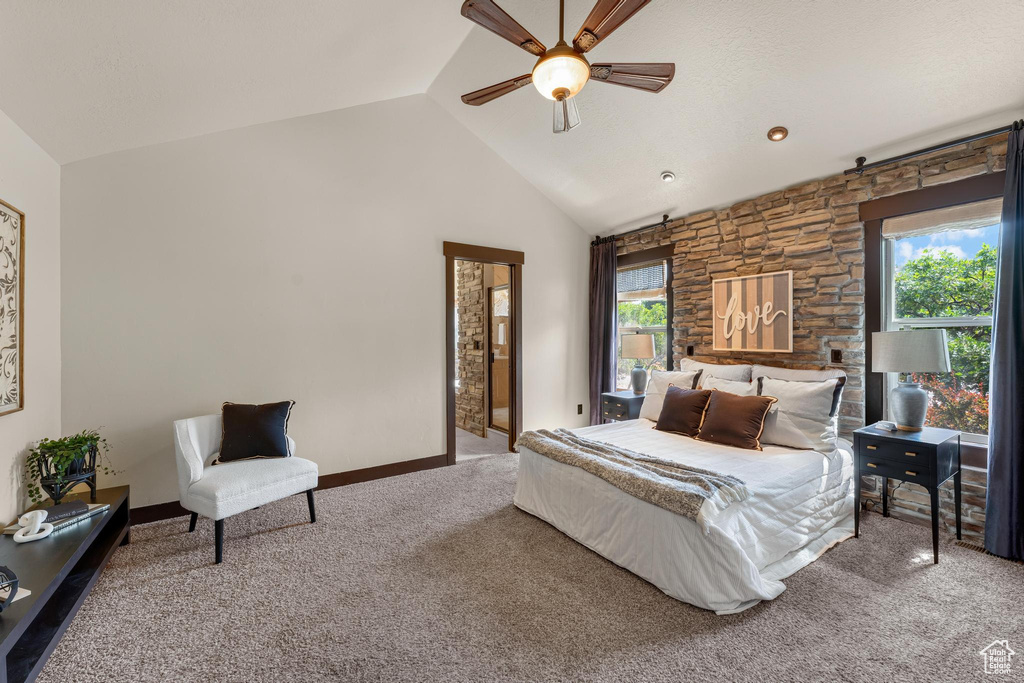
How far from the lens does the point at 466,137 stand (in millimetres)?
4480

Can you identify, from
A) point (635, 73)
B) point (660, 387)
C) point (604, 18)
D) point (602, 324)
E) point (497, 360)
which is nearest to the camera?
point (604, 18)

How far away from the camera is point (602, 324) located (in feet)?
17.1

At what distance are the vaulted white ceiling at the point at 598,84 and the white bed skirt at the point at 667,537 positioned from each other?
2394mm

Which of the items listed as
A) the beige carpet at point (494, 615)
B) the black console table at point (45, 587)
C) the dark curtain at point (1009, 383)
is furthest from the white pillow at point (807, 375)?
the black console table at point (45, 587)

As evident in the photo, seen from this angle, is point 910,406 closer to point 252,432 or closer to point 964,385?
point 964,385

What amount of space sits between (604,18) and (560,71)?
0.81 feet

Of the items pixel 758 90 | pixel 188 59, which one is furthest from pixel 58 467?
pixel 758 90

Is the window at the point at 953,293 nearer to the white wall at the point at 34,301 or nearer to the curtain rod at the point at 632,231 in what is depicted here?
the curtain rod at the point at 632,231

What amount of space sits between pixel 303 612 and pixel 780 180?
4.35 meters

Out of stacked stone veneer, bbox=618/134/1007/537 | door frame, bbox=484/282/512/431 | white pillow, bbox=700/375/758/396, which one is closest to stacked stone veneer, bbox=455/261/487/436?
door frame, bbox=484/282/512/431

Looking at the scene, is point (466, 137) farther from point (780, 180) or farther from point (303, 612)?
point (303, 612)

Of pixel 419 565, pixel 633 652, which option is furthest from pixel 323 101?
pixel 633 652

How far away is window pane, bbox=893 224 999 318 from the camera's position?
2.76 m

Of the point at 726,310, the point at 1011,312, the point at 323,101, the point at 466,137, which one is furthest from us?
the point at 466,137
